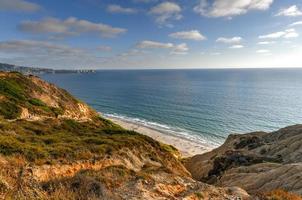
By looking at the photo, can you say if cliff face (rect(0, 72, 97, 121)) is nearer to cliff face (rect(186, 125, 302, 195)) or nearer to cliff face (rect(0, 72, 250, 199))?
cliff face (rect(0, 72, 250, 199))

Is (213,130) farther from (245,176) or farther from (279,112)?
(245,176)

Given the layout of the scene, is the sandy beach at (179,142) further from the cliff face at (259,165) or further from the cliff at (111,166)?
the cliff at (111,166)

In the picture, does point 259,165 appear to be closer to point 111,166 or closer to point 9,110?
point 111,166

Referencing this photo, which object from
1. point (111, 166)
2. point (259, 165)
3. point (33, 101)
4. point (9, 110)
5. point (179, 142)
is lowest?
point (179, 142)

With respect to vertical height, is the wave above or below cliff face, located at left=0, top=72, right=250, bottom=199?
below

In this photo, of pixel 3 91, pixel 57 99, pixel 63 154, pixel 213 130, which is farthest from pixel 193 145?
pixel 63 154

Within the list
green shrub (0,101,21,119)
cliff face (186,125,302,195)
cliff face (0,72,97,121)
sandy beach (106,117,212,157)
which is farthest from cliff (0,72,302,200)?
sandy beach (106,117,212,157)

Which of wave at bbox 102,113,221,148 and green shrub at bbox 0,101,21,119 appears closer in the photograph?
green shrub at bbox 0,101,21,119

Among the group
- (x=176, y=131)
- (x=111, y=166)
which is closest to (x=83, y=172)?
(x=111, y=166)
